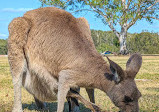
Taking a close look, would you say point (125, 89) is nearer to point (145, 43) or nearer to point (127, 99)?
point (127, 99)

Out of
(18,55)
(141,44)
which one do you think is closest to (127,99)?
(18,55)

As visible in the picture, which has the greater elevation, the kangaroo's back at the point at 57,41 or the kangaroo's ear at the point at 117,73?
the kangaroo's back at the point at 57,41

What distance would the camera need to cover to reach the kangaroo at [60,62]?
367 centimetres

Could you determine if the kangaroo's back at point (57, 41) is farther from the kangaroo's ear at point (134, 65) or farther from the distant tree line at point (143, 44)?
the distant tree line at point (143, 44)

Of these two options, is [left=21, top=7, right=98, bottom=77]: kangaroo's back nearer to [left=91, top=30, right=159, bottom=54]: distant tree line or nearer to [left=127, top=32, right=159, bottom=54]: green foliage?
[left=91, top=30, right=159, bottom=54]: distant tree line

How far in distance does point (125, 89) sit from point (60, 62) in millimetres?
1162

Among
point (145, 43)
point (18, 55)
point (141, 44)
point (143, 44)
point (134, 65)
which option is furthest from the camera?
point (145, 43)

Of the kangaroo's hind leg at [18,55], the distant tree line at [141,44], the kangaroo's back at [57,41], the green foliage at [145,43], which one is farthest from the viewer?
the green foliage at [145,43]

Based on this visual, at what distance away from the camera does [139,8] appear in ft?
101

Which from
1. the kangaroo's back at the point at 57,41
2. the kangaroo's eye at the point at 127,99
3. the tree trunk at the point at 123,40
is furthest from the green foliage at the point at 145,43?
the kangaroo's eye at the point at 127,99

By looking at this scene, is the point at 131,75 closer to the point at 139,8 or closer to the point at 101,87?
the point at 101,87

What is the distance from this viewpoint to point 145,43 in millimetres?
73000

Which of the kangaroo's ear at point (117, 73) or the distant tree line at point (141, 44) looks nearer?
the kangaroo's ear at point (117, 73)

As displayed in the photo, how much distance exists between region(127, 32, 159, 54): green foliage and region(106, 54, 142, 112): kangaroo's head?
65.1 m
